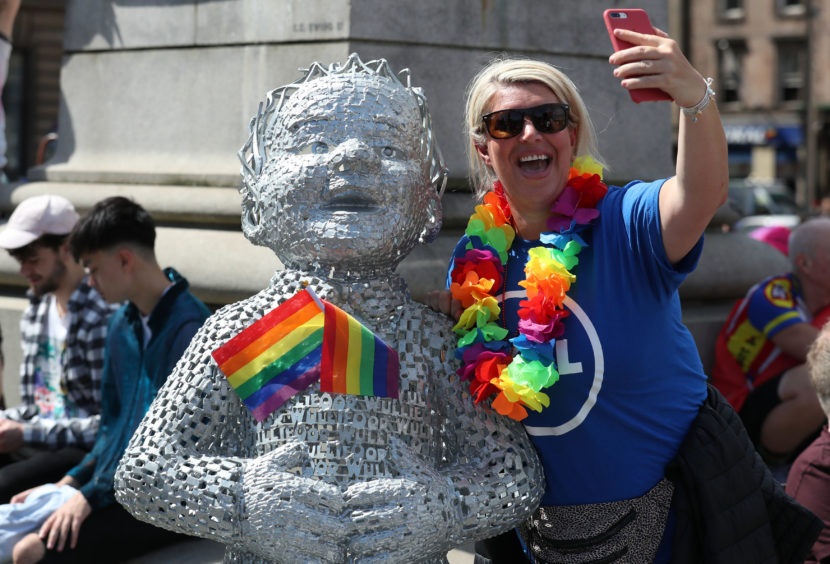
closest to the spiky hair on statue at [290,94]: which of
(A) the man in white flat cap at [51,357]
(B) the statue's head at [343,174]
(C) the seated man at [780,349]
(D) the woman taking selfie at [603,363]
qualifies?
(B) the statue's head at [343,174]

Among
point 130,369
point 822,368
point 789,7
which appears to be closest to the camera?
point 822,368

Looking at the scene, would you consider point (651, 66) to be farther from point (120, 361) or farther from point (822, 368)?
point (120, 361)

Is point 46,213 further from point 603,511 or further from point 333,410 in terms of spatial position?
point 603,511

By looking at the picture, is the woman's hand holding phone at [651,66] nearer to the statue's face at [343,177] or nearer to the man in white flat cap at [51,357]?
the statue's face at [343,177]

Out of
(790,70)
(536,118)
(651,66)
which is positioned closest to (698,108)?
(651,66)

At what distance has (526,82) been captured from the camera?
251cm

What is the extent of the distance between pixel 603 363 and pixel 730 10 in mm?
34520

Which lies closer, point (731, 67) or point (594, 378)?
point (594, 378)

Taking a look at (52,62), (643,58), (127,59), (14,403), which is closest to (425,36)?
(127,59)

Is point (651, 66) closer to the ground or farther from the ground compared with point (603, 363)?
farther from the ground

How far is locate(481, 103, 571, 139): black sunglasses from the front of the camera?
97.1 inches

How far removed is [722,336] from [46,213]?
317cm

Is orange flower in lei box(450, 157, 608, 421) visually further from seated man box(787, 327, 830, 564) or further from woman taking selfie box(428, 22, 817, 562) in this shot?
seated man box(787, 327, 830, 564)

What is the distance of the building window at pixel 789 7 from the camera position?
3269 cm
